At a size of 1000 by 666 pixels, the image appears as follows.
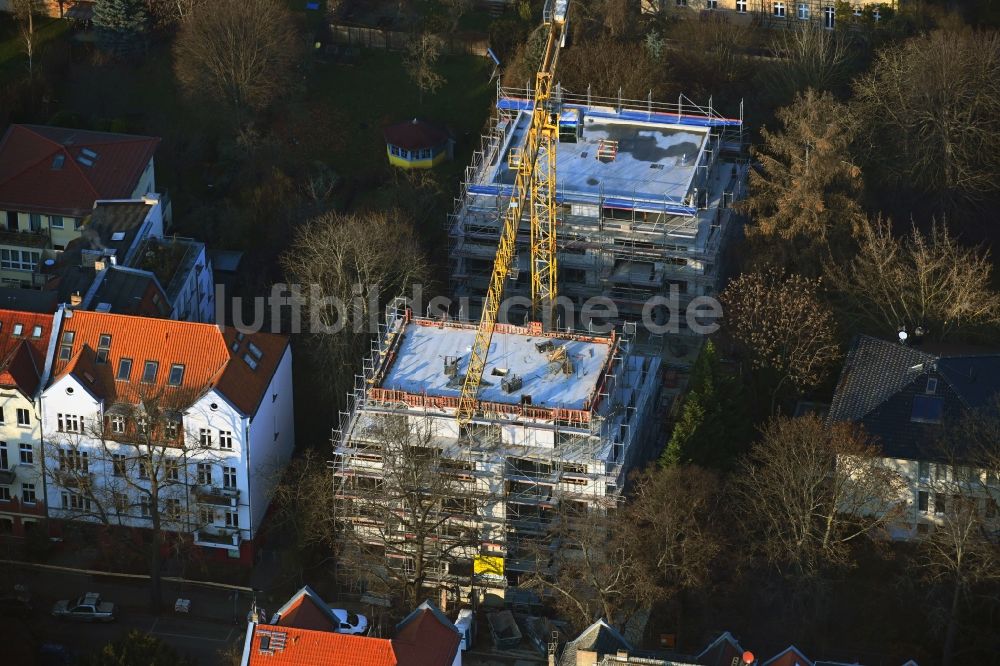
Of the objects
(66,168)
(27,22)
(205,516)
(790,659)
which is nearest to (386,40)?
(27,22)

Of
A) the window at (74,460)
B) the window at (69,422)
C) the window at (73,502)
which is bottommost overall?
the window at (73,502)

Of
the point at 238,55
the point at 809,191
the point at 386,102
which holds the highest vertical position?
the point at 238,55

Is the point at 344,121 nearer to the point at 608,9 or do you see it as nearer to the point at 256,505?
the point at 608,9

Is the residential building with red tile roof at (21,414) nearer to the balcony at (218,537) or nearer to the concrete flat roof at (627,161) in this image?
the balcony at (218,537)

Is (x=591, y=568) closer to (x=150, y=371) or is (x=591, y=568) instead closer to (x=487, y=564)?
(x=487, y=564)

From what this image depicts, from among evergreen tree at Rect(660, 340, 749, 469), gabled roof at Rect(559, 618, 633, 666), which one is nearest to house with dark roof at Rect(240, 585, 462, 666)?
gabled roof at Rect(559, 618, 633, 666)

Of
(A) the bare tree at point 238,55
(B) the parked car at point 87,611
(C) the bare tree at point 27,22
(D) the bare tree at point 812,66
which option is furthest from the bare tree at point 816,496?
(C) the bare tree at point 27,22

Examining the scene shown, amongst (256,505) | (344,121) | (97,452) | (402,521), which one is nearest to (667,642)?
(402,521)
